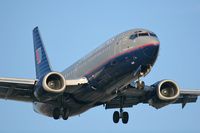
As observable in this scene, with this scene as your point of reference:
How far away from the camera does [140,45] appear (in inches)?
1518

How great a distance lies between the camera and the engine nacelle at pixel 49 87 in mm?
40094

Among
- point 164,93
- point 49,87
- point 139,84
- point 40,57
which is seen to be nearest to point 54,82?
point 49,87

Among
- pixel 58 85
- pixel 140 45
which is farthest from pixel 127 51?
pixel 58 85

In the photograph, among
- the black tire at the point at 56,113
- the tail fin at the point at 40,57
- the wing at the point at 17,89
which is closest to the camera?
the wing at the point at 17,89

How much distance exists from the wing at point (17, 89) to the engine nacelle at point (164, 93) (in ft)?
32.9

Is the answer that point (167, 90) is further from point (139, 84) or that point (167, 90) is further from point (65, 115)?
point (65, 115)

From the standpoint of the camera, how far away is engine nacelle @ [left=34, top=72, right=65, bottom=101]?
40094 millimetres

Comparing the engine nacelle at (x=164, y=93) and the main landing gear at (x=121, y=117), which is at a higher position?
the engine nacelle at (x=164, y=93)

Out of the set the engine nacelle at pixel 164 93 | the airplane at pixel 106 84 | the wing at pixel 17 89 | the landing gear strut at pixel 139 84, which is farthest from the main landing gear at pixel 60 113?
the landing gear strut at pixel 139 84

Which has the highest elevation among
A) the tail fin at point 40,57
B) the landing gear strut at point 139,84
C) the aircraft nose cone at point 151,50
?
the tail fin at point 40,57

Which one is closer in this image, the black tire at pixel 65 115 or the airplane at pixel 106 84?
the airplane at pixel 106 84

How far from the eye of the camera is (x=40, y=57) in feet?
173

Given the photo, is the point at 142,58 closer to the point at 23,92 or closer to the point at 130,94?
the point at 130,94

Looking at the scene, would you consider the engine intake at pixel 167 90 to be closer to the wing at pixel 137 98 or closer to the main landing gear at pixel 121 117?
the wing at pixel 137 98
